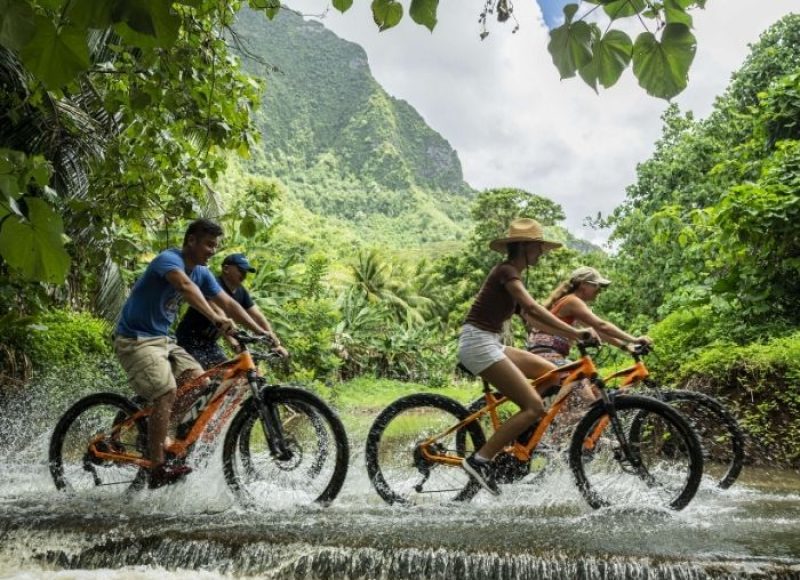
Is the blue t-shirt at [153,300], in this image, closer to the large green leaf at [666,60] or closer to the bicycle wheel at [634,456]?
the bicycle wheel at [634,456]

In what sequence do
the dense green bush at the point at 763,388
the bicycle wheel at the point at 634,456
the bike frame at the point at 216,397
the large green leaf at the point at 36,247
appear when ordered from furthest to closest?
the dense green bush at the point at 763,388, the bike frame at the point at 216,397, the bicycle wheel at the point at 634,456, the large green leaf at the point at 36,247

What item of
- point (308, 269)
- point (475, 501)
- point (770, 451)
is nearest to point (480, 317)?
point (475, 501)

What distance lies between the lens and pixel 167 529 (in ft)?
15.2

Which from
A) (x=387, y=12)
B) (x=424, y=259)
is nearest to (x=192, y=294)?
(x=387, y=12)

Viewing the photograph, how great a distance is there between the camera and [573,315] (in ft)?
19.2

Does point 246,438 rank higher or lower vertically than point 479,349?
lower

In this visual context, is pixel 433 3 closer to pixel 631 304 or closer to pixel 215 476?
pixel 215 476

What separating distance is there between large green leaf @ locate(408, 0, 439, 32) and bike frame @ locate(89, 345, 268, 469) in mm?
3828

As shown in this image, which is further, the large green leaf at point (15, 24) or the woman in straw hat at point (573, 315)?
the woman in straw hat at point (573, 315)

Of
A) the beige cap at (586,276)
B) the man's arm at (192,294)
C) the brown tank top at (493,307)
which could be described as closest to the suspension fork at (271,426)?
the man's arm at (192,294)

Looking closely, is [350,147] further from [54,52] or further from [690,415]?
[54,52]

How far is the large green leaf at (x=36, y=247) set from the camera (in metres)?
1.54

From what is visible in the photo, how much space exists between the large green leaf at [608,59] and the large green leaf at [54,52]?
1063 millimetres

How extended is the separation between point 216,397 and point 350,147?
13713cm
